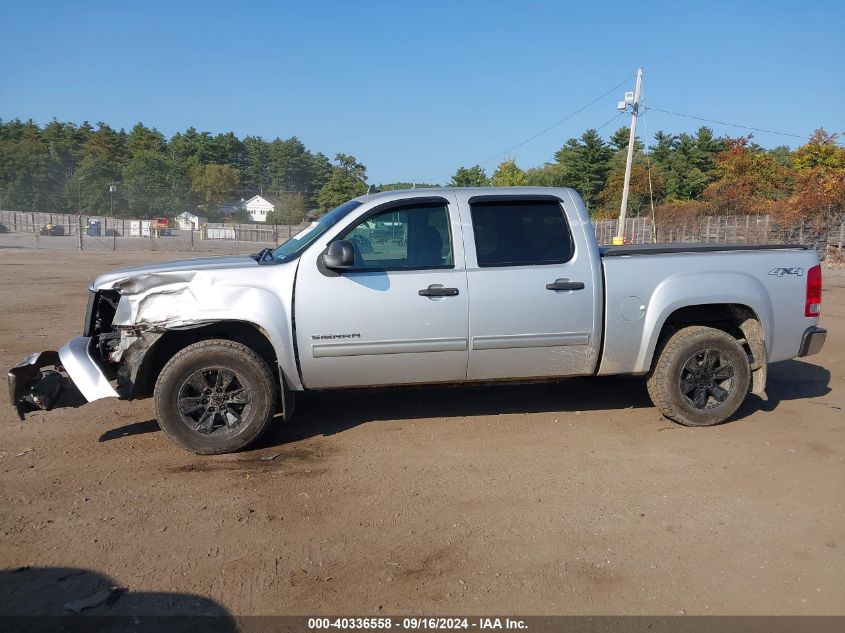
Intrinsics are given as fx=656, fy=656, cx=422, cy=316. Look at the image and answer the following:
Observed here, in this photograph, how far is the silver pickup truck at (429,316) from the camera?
15.8 feet

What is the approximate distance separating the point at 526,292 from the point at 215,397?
246 cm

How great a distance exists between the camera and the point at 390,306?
4887mm

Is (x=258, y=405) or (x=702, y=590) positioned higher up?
(x=258, y=405)

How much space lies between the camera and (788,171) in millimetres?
47094

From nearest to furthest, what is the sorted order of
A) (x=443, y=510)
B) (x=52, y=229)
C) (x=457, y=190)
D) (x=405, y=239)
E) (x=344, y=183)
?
(x=443, y=510)
(x=405, y=239)
(x=457, y=190)
(x=344, y=183)
(x=52, y=229)

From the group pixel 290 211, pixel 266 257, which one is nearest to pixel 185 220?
pixel 290 211

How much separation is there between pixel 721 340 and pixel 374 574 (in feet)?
11.8

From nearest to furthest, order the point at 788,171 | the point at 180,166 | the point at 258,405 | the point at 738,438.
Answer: the point at 258,405 < the point at 738,438 < the point at 788,171 < the point at 180,166

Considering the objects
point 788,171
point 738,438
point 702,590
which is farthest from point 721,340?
point 788,171

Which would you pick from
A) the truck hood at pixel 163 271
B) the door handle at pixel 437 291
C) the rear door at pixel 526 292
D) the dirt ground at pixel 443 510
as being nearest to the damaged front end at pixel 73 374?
the truck hood at pixel 163 271

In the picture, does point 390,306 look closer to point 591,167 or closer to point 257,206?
point 591,167

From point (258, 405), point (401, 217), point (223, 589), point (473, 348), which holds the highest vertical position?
point (401, 217)

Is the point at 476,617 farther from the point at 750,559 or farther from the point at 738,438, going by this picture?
the point at 738,438

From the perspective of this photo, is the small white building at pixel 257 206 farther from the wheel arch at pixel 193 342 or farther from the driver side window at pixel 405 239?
the driver side window at pixel 405 239
